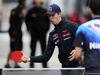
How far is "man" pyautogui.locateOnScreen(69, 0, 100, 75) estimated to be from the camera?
115 inches

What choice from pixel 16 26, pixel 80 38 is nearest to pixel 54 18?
pixel 80 38

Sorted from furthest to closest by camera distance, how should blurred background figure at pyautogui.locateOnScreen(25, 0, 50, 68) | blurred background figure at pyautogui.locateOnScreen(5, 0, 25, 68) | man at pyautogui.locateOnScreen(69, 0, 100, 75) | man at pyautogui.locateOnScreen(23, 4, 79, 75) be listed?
blurred background figure at pyautogui.locateOnScreen(25, 0, 50, 68) → blurred background figure at pyautogui.locateOnScreen(5, 0, 25, 68) → man at pyautogui.locateOnScreen(23, 4, 79, 75) → man at pyautogui.locateOnScreen(69, 0, 100, 75)

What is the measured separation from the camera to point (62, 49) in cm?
393

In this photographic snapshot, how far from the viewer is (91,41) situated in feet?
9.63

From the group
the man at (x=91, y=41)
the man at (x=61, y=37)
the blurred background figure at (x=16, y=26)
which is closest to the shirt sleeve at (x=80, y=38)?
the man at (x=91, y=41)

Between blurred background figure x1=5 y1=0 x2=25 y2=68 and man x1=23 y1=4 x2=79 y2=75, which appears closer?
man x1=23 y1=4 x2=79 y2=75

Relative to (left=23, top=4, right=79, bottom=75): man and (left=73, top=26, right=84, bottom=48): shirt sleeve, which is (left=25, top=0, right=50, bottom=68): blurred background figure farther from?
(left=73, top=26, right=84, bottom=48): shirt sleeve

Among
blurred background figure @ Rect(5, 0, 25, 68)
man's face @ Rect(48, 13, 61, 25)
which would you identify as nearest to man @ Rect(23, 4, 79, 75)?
man's face @ Rect(48, 13, 61, 25)

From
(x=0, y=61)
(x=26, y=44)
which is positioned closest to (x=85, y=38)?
(x=0, y=61)

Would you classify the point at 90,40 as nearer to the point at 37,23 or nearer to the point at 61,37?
the point at 61,37

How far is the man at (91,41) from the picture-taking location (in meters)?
2.93

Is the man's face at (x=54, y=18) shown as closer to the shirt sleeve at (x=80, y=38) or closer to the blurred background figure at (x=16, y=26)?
the shirt sleeve at (x=80, y=38)

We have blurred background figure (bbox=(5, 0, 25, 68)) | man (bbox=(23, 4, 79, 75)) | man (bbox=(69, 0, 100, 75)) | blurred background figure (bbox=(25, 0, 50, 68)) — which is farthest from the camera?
blurred background figure (bbox=(25, 0, 50, 68))

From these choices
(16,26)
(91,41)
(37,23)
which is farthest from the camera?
(37,23)
